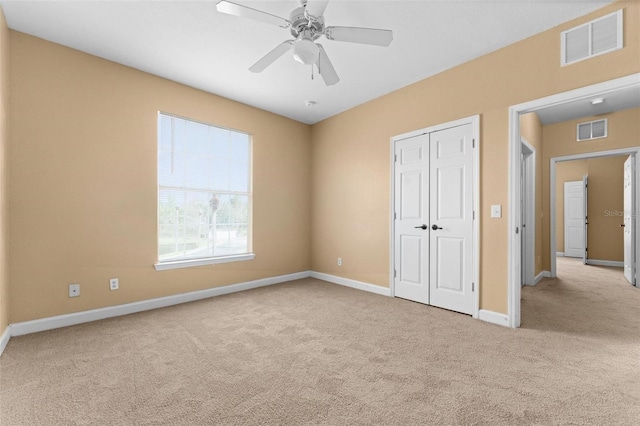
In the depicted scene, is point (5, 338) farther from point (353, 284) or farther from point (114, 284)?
point (353, 284)

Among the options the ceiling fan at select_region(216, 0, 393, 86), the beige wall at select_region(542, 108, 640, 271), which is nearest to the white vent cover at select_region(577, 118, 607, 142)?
the beige wall at select_region(542, 108, 640, 271)

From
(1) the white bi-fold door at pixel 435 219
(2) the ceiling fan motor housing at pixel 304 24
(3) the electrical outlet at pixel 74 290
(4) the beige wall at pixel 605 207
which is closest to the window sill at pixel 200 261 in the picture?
(3) the electrical outlet at pixel 74 290

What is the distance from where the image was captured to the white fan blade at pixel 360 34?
6.95ft

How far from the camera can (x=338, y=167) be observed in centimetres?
499

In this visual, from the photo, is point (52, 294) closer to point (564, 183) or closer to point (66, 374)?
point (66, 374)

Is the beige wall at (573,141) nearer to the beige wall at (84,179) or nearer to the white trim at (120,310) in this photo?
the white trim at (120,310)

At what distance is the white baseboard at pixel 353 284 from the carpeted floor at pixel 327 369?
74 centimetres

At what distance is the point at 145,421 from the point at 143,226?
8.06 ft

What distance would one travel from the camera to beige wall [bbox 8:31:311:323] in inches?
109

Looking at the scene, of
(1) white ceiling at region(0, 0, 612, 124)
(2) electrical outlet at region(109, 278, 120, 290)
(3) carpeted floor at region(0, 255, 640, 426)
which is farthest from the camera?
(2) electrical outlet at region(109, 278, 120, 290)

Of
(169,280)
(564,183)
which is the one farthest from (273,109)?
(564,183)

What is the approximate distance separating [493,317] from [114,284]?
4196 mm

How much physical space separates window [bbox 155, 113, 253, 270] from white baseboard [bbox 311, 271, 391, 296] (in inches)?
55.0

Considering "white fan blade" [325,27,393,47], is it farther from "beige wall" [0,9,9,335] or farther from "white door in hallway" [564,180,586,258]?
"white door in hallway" [564,180,586,258]
